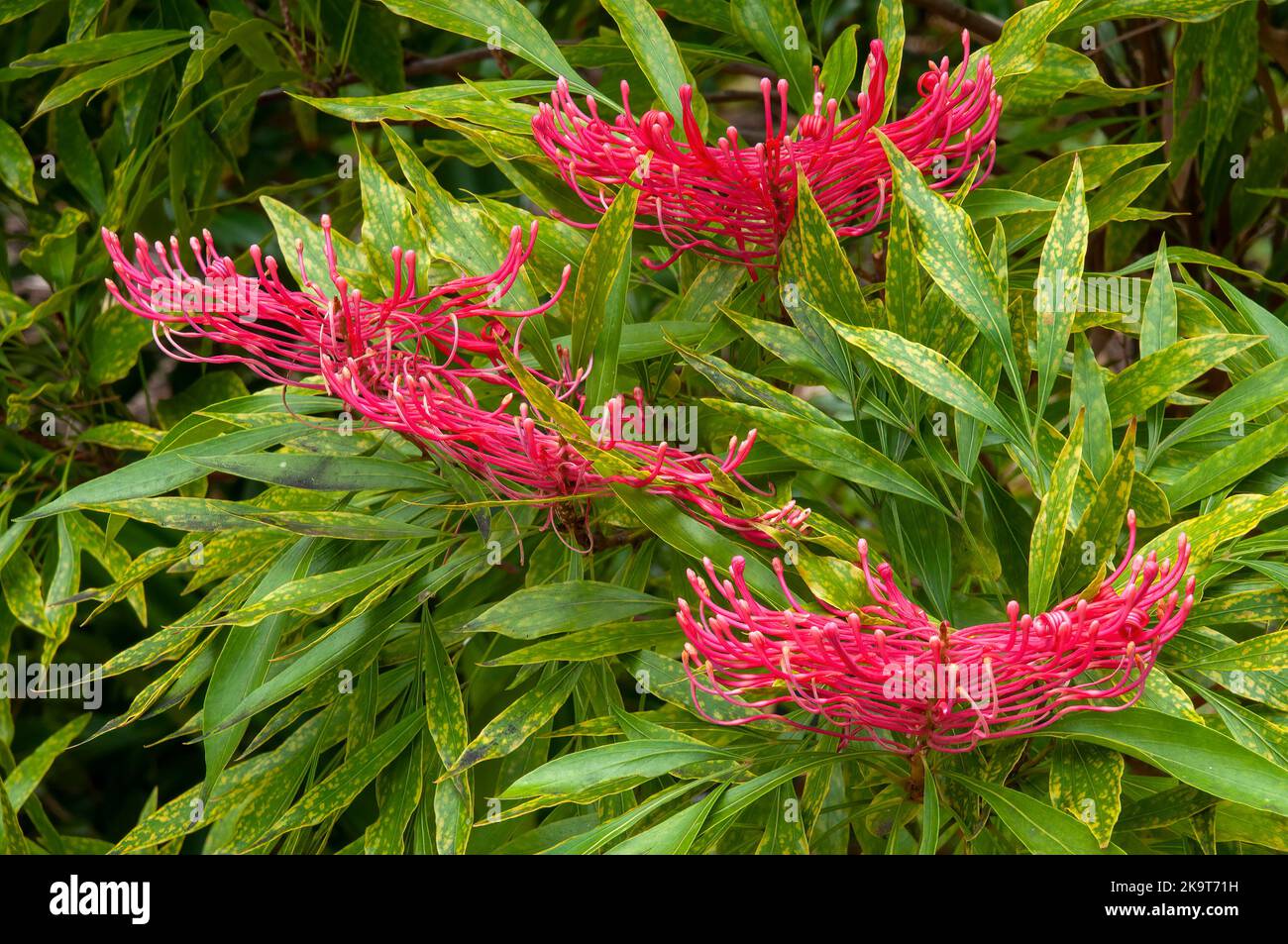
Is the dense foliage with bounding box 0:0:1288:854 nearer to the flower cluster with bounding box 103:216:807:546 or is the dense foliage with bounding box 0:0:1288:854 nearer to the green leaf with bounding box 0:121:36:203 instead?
the flower cluster with bounding box 103:216:807:546

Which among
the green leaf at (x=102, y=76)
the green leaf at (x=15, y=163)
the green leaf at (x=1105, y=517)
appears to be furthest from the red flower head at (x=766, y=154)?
the green leaf at (x=15, y=163)

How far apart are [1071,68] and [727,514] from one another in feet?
1.26

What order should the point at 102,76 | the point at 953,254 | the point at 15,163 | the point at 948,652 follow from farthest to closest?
the point at 15,163, the point at 102,76, the point at 953,254, the point at 948,652

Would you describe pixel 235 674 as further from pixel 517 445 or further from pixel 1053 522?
pixel 1053 522

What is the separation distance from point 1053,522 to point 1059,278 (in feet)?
0.48

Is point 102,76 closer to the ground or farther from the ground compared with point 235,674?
farther from the ground

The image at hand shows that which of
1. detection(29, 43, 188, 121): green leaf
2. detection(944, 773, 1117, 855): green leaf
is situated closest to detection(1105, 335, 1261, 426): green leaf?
detection(944, 773, 1117, 855): green leaf

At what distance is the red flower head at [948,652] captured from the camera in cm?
54

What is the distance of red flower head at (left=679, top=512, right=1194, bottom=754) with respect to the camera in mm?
537

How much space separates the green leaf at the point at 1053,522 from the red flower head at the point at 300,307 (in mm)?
276

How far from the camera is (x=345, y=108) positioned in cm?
80

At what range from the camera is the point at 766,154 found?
691 mm

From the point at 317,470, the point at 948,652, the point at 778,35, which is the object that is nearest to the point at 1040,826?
the point at 948,652

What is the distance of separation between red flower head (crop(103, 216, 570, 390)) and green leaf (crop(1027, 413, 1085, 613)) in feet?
0.91
